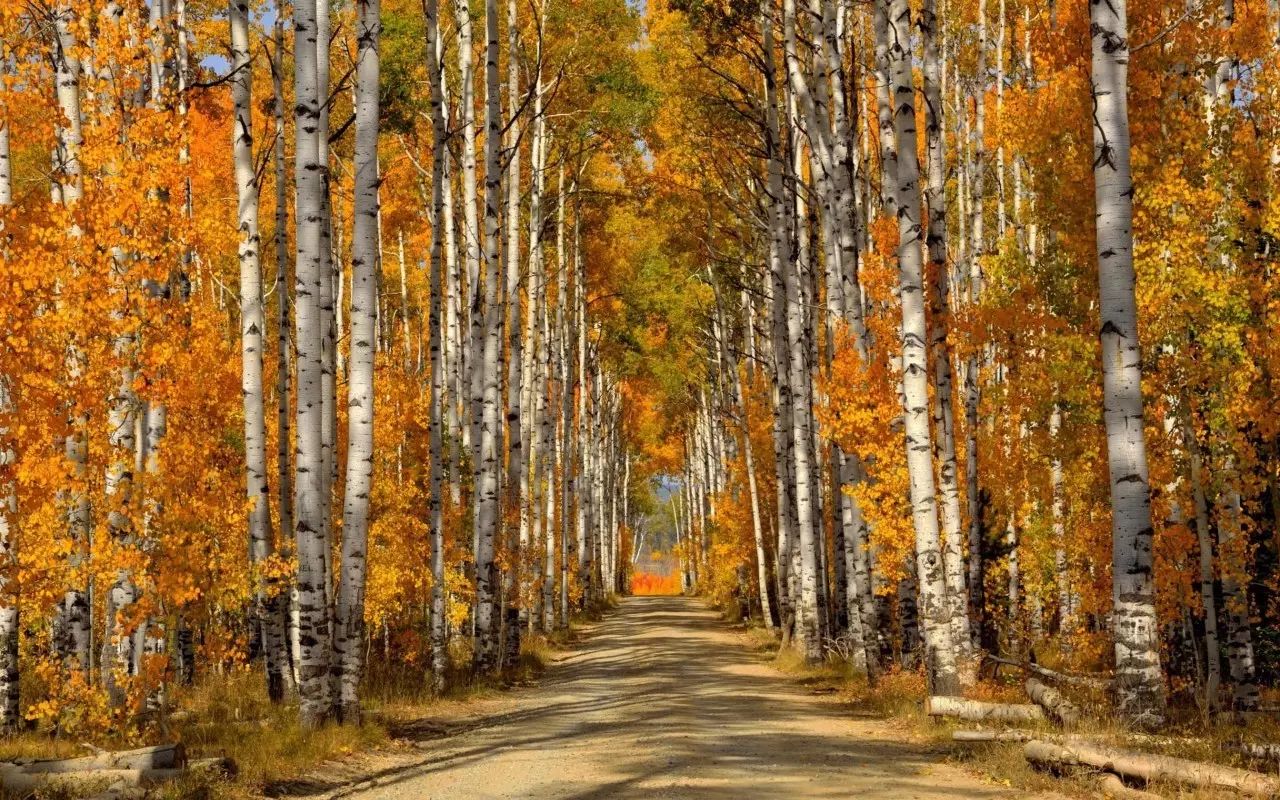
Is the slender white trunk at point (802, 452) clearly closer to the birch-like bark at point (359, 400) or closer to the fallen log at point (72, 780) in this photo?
the birch-like bark at point (359, 400)

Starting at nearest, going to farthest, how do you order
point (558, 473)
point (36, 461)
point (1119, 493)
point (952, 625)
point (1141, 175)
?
point (1119, 493)
point (36, 461)
point (952, 625)
point (1141, 175)
point (558, 473)

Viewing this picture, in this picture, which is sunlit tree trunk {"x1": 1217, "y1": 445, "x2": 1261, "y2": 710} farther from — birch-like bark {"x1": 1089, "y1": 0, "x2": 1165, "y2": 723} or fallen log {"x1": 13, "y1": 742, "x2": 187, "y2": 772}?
fallen log {"x1": 13, "y1": 742, "x2": 187, "y2": 772}

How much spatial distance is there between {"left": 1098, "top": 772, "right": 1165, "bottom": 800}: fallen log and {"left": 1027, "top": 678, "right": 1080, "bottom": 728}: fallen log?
2.08m

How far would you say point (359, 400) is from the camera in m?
12.9

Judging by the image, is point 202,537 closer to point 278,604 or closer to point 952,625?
point 278,604

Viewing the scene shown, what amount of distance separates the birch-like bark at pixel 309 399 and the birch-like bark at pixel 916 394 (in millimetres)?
6405

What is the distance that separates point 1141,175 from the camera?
1647 cm

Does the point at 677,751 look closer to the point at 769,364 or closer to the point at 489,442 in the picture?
the point at 489,442

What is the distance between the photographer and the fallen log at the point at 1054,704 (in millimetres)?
10945

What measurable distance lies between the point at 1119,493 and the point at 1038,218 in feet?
31.4

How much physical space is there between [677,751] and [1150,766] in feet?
14.3

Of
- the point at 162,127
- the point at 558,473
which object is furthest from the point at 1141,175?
the point at 558,473

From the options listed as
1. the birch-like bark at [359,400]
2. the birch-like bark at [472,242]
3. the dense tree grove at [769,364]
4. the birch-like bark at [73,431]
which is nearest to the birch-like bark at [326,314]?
the dense tree grove at [769,364]

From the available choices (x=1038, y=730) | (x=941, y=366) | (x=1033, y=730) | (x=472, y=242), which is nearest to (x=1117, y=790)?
(x=1038, y=730)
